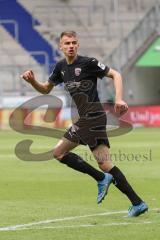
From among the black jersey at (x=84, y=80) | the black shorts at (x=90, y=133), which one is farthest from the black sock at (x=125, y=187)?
the black jersey at (x=84, y=80)

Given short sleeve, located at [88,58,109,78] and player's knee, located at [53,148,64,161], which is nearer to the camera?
short sleeve, located at [88,58,109,78]

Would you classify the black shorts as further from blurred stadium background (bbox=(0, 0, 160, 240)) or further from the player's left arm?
blurred stadium background (bbox=(0, 0, 160, 240))

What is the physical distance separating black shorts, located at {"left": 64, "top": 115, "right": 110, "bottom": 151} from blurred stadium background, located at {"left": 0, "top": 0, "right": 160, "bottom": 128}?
1081 inches

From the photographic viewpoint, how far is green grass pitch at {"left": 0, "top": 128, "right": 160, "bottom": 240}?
8820 millimetres

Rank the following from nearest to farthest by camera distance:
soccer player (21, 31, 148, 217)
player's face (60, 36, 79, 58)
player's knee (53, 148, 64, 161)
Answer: player's face (60, 36, 79, 58) < soccer player (21, 31, 148, 217) < player's knee (53, 148, 64, 161)

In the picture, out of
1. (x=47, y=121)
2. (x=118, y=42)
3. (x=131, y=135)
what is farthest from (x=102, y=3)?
(x=131, y=135)

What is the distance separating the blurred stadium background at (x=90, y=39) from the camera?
40000mm

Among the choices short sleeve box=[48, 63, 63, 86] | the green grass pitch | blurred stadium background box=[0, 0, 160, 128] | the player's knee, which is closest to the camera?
the green grass pitch

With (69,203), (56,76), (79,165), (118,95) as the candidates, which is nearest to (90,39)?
(69,203)

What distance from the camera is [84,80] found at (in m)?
10.0

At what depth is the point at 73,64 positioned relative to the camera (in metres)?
10.1

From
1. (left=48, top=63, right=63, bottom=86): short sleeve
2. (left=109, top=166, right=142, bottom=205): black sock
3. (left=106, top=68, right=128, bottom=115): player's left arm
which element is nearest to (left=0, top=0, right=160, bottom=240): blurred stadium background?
(left=109, top=166, right=142, bottom=205): black sock

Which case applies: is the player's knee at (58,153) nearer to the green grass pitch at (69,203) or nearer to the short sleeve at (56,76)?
the green grass pitch at (69,203)

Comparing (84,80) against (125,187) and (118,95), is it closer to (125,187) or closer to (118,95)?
(118,95)
